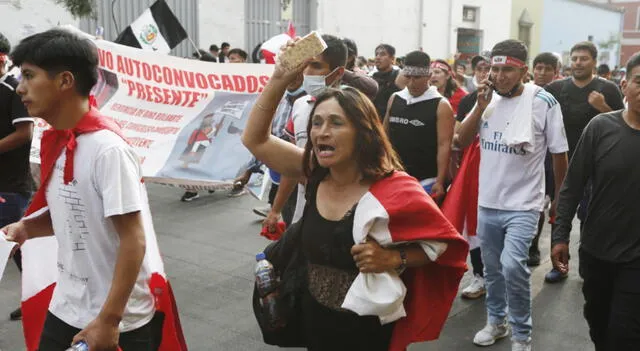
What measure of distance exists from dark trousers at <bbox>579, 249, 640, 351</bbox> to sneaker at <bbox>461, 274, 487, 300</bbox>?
195cm

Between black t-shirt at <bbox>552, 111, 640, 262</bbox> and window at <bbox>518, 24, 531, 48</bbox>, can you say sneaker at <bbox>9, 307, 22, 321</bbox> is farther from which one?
window at <bbox>518, 24, 531, 48</bbox>

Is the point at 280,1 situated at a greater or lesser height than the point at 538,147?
greater

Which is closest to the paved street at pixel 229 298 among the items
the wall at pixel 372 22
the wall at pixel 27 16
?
the wall at pixel 27 16

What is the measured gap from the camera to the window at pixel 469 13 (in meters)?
31.9

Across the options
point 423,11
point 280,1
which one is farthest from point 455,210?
point 423,11

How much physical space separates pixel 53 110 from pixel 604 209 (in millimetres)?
2469

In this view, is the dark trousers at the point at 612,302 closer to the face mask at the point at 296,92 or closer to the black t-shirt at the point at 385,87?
the face mask at the point at 296,92

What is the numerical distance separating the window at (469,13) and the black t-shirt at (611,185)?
29.7 metres

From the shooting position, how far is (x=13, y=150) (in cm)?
471

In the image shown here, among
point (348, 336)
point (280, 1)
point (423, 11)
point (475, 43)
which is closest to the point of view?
point (348, 336)

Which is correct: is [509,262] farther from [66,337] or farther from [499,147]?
[66,337]

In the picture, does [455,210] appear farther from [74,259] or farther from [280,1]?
[280,1]

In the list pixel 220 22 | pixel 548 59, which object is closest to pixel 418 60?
pixel 548 59

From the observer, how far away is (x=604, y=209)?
3.22 m
